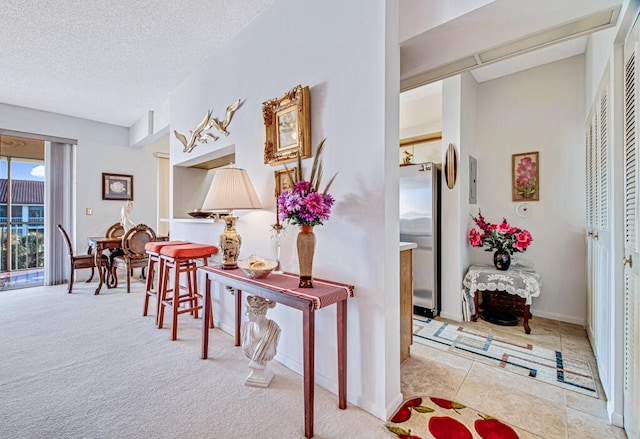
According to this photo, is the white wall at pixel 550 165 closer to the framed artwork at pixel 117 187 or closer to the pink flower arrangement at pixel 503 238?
the pink flower arrangement at pixel 503 238

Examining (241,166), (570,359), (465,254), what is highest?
(241,166)

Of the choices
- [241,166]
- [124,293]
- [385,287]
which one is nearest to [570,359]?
[385,287]

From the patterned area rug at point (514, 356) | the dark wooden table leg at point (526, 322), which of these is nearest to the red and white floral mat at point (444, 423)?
the patterned area rug at point (514, 356)

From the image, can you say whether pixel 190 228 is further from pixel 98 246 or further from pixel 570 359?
pixel 570 359

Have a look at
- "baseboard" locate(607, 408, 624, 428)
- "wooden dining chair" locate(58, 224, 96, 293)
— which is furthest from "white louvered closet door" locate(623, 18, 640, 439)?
"wooden dining chair" locate(58, 224, 96, 293)

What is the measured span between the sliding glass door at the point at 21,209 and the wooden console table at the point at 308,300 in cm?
541

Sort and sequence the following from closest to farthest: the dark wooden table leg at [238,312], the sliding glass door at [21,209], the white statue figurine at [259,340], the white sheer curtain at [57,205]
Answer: the white statue figurine at [259,340] → the dark wooden table leg at [238,312] → the white sheer curtain at [57,205] → the sliding glass door at [21,209]

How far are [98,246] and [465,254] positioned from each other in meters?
4.97

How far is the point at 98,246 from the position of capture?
422 centimetres

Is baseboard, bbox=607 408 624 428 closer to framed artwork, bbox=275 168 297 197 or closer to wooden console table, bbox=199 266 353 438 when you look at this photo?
wooden console table, bbox=199 266 353 438

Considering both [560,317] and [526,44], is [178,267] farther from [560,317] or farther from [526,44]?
[560,317]

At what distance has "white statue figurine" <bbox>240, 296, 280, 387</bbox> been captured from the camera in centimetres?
186

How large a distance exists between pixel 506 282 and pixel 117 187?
6207 mm

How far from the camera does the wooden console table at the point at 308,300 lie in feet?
4.66
